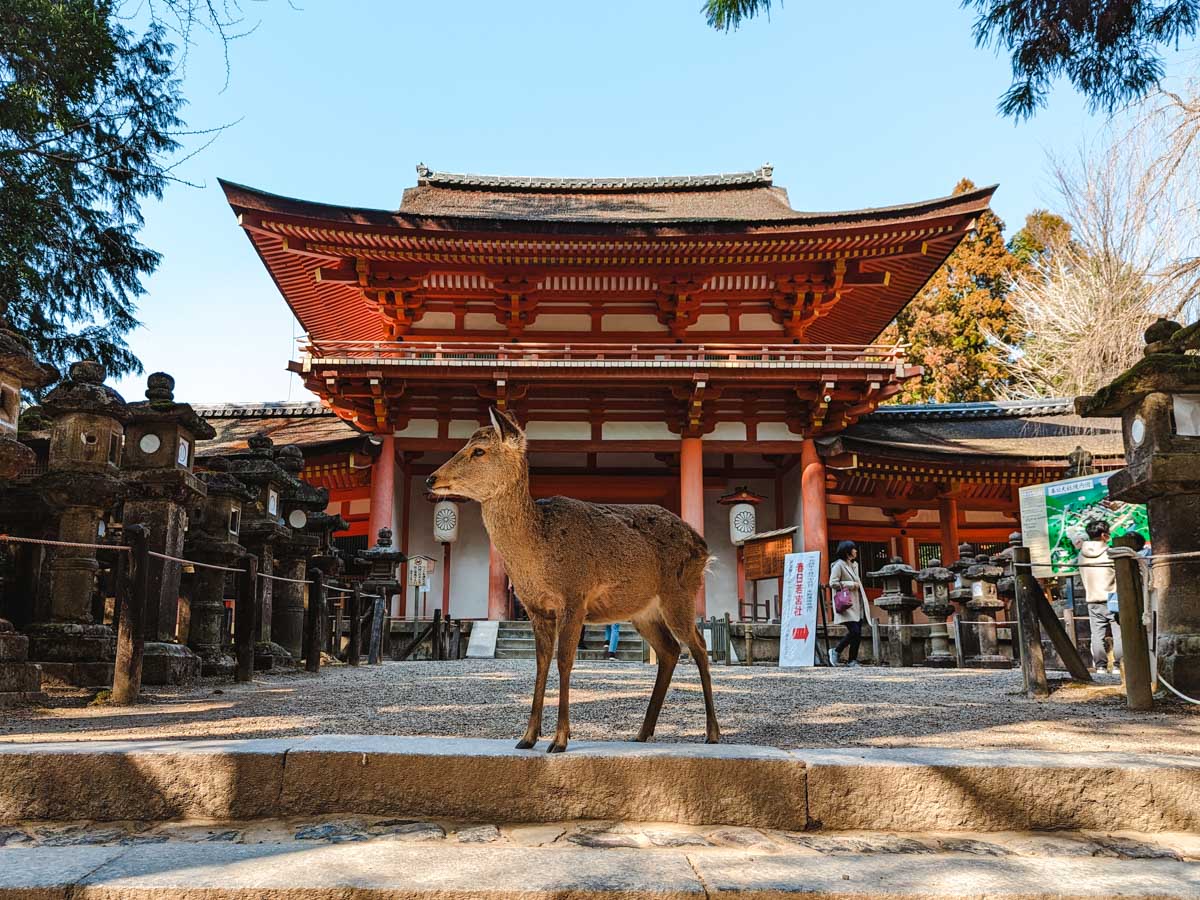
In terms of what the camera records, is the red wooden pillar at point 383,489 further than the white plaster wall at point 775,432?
No

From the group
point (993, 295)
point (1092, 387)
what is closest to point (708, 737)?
point (1092, 387)

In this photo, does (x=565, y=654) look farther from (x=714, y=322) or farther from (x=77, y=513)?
(x=714, y=322)

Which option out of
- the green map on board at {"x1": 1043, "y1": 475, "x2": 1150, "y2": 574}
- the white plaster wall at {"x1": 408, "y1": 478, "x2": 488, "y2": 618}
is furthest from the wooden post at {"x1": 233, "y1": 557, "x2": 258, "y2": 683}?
the white plaster wall at {"x1": 408, "y1": 478, "x2": 488, "y2": 618}

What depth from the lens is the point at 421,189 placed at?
22.4m

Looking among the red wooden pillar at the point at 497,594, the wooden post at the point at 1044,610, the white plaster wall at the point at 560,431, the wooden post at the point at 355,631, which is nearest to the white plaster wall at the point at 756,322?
the white plaster wall at the point at 560,431

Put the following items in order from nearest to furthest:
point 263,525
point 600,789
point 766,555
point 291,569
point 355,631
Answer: point 600,789 < point 263,525 < point 291,569 < point 355,631 < point 766,555

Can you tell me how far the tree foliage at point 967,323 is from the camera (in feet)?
99.6

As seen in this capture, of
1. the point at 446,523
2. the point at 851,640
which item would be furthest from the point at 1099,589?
the point at 446,523

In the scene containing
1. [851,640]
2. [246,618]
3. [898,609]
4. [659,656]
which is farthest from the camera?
[898,609]

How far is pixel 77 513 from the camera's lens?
6.55 m

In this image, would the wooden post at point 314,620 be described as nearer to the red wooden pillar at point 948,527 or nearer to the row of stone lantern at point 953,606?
the row of stone lantern at point 953,606

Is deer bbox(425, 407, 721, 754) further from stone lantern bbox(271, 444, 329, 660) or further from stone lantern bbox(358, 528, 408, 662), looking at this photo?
stone lantern bbox(358, 528, 408, 662)

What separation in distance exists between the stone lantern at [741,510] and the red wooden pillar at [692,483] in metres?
0.94

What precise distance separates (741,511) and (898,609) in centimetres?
518
